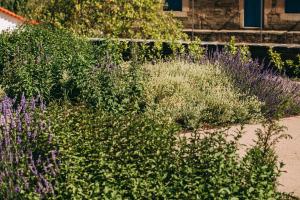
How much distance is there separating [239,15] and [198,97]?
1107 centimetres

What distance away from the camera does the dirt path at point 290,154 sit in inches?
249

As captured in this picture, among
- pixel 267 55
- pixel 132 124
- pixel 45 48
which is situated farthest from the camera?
pixel 267 55

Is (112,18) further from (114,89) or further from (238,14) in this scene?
(114,89)

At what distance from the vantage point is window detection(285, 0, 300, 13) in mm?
18891

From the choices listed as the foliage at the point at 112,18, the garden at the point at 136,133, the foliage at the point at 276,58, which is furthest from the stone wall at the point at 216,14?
the garden at the point at 136,133

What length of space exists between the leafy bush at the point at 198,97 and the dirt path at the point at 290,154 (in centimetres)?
50

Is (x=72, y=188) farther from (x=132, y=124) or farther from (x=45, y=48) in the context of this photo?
(x=45, y=48)

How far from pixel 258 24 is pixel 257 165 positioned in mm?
14979

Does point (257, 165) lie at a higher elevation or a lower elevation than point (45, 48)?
lower

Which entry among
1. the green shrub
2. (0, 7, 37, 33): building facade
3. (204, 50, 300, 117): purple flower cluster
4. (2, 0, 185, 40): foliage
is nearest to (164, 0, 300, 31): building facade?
(2, 0, 185, 40): foliage

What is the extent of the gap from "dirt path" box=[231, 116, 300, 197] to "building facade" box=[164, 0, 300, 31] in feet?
33.9

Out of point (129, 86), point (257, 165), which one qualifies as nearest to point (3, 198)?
point (257, 165)

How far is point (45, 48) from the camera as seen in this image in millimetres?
11383

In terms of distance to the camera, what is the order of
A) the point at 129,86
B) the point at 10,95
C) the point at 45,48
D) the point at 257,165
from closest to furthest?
1. the point at 257,165
2. the point at 129,86
3. the point at 10,95
4. the point at 45,48
